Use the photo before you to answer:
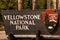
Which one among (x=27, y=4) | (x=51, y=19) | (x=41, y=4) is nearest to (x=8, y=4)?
(x=27, y=4)

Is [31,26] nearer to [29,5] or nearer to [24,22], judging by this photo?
[24,22]

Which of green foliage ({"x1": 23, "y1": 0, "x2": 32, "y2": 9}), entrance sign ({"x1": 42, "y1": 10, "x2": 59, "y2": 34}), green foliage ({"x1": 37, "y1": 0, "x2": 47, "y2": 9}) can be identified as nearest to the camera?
entrance sign ({"x1": 42, "y1": 10, "x2": 59, "y2": 34})

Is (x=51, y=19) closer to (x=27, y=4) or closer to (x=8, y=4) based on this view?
(x=27, y=4)

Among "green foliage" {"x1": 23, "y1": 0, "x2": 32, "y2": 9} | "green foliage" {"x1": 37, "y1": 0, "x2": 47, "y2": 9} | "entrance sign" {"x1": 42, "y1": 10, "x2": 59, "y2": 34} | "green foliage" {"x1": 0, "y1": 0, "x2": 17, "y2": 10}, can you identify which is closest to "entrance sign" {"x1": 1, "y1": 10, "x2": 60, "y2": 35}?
"entrance sign" {"x1": 42, "y1": 10, "x2": 59, "y2": 34}

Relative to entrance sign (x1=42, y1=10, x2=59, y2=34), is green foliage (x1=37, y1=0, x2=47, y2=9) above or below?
below

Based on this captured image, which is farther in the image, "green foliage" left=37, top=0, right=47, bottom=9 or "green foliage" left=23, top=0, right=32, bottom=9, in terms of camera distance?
"green foliage" left=37, top=0, right=47, bottom=9

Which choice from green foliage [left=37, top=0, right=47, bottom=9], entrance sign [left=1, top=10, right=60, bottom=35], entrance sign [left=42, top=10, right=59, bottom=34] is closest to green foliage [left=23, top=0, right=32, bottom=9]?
green foliage [left=37, top=0, right=47, bottom=9]

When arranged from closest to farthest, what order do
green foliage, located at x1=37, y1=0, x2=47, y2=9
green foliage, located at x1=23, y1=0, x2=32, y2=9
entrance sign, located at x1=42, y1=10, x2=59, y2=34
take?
entrance sign, located at x1=42, y1=10, x2=59, y2=34
green foliage, located at x1=23, y1=0, x2=32, y2=9
green foliage, located at x1=37, y1=0, x2=47, y2=9

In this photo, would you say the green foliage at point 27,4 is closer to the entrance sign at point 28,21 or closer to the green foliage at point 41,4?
the green foliage at point 41,4

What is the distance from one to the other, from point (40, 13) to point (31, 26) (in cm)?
46

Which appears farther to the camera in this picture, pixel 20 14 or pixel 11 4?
pixel 11 4

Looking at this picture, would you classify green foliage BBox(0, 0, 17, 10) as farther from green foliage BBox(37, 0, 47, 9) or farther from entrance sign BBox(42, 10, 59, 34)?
entrance sign BBox(42, 10, 59, 34)

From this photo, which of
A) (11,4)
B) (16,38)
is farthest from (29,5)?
(16,38)

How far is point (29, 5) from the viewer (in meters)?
14.3
